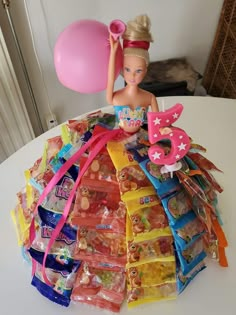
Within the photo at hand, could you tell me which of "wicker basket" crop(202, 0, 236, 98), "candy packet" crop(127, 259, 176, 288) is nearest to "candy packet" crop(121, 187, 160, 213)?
"candy packet" crop(127, 259, 176, 288)

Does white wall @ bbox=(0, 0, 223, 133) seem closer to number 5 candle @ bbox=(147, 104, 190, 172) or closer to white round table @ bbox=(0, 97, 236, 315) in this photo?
white round table @ bbox=(0, 97, 236, 315)

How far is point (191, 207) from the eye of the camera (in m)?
0.53

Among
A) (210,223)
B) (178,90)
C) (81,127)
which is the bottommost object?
(178,90)

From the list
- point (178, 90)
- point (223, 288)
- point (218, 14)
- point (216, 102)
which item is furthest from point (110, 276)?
point (218, 14)

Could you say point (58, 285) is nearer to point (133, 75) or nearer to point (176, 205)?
point (176, 205)

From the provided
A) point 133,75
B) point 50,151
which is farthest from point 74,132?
point 133,75

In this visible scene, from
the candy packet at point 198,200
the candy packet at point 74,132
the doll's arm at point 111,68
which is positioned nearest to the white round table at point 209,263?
the candy packet at point 198,200

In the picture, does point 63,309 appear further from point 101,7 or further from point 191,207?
point 101,7

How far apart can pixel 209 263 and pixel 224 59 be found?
3.00 ft

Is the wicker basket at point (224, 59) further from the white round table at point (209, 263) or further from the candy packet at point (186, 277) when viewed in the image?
the candy packet at point (186, 277)

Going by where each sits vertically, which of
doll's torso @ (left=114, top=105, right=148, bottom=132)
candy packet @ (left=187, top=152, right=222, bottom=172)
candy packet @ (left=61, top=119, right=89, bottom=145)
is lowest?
candy packet @ (left=187, top=152, right=222, bottom=172)

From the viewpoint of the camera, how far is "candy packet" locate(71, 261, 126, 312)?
1.70 feet

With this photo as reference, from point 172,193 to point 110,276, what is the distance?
0.58 ft

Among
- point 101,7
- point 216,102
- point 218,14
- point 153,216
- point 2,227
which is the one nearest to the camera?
point 153,216
